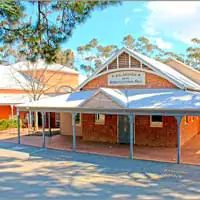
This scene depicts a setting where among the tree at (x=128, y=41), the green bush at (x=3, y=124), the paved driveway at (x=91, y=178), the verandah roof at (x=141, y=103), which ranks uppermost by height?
the tree at (x=128, y=41)

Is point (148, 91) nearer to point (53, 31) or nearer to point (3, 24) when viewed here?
point (53, 31)

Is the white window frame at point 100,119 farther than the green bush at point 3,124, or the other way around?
the green bush at point 3,124

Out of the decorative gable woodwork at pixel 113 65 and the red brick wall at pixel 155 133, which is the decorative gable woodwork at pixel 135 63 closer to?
the decorative gable woodwork at pixel 113 65

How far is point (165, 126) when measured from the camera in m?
16.5

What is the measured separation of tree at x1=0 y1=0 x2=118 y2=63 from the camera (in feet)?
28.0

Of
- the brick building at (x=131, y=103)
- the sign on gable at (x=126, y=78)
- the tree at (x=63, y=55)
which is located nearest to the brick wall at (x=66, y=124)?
the brick building at (x=131, y=103)

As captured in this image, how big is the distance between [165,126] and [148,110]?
4001 mm

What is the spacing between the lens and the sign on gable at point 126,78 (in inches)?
718

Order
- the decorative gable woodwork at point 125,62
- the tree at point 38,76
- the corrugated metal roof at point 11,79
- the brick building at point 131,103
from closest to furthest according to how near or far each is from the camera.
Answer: the brick building at point 131,103 → the decorative gable woodwork at point 125,62 → the corrugated metal roof at point 11,79 → the tree at point 38,76

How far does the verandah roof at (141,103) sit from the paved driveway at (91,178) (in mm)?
2439

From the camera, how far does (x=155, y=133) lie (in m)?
16.8

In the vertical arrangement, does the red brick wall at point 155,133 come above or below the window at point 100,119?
below

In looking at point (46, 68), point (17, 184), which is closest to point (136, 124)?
point (17, 184)

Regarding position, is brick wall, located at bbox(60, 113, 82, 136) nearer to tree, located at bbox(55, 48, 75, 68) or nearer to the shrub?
tree, located at bbox(55, 48, 75, 68)
